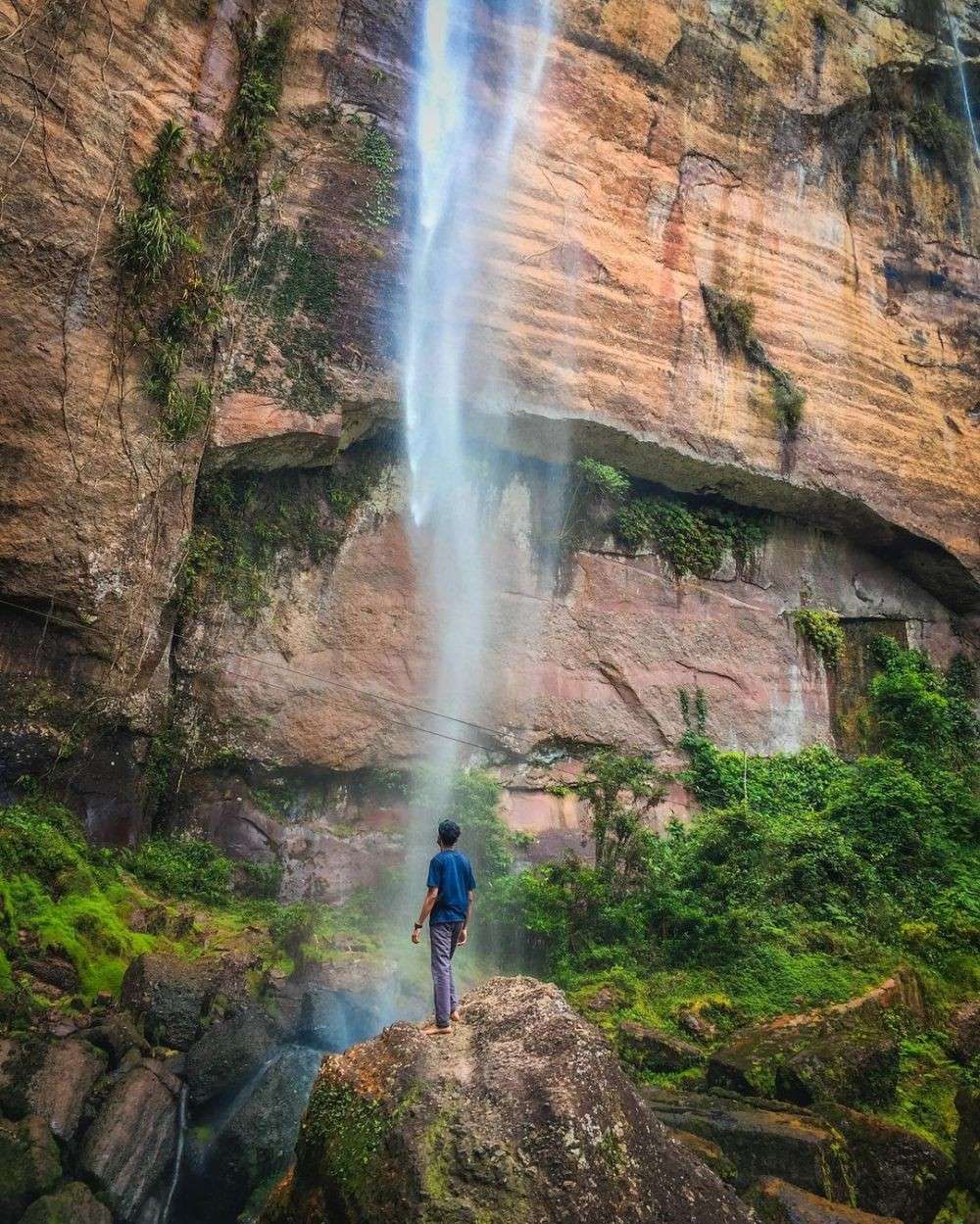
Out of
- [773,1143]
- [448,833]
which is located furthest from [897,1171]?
[448,833]

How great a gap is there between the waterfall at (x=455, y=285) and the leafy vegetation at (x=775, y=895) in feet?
8.19

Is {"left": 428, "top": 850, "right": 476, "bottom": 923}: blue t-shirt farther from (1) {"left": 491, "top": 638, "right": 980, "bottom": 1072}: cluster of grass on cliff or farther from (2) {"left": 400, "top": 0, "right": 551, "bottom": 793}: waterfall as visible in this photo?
(2) {"left": 400, "top": 0, "right": 551, "bottom": 793}: waterfall

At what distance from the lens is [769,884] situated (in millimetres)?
9609

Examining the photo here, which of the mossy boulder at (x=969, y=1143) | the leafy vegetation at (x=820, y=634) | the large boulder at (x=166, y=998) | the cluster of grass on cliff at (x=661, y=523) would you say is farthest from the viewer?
the leafy vegetation at (x=820, y=634)

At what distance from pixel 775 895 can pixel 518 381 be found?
7.32 meters

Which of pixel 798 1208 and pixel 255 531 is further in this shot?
pixel 255 531

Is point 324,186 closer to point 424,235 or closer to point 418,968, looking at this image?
point 424,235

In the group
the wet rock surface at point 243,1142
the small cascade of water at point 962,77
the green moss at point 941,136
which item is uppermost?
the small cascade of water at point 962,77

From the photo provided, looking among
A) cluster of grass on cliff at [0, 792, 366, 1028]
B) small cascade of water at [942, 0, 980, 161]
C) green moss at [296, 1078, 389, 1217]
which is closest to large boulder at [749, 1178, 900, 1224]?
green moss at [296, 1078, 389, 1217]

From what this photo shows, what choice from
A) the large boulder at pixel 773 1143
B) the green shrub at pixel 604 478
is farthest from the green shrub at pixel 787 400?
the large boulder at pixel 773 1143

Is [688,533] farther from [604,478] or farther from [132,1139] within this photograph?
[132,1139]

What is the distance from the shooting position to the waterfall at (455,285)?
1137 centimetres

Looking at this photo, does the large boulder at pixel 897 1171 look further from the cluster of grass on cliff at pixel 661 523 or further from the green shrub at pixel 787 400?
the green shrub at pixel 787 400

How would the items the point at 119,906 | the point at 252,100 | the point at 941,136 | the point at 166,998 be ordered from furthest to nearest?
the point at 941,136 → the point at 252,100 → the point at 119,906 → the point at 166,998
